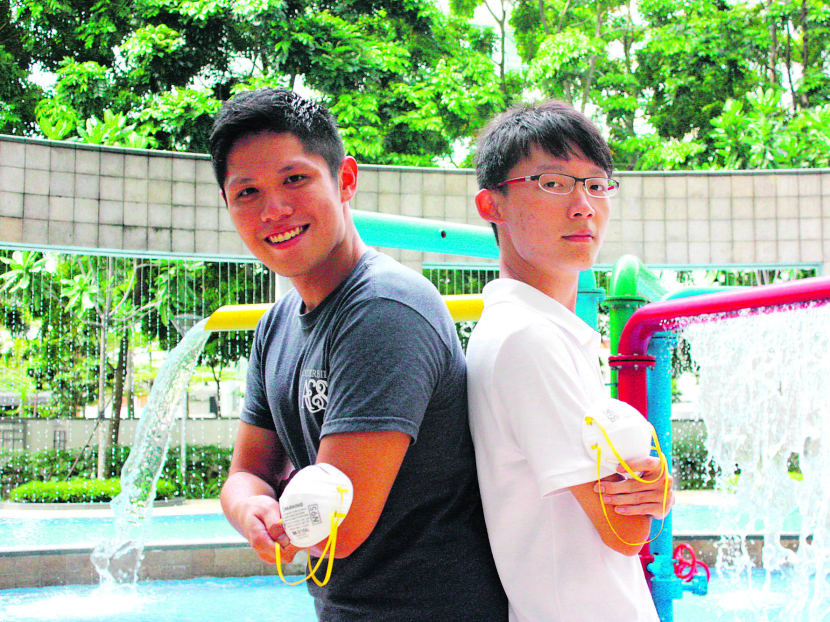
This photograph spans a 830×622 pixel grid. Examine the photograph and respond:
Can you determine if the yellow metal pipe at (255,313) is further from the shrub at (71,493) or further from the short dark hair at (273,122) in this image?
the shrub at (71,493)

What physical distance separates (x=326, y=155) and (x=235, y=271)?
12.7 m

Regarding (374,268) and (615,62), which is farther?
(615,62)

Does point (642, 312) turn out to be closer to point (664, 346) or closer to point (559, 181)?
point (664, 346)

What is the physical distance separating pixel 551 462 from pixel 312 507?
12.5 inches

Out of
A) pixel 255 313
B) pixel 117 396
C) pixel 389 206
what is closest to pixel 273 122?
pixel 255 313

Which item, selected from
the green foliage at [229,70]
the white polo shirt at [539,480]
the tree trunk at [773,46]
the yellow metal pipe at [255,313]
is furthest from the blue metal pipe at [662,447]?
the tree trunk at [773,46]

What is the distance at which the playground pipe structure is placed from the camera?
1.40m

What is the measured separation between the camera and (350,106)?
1318 cm

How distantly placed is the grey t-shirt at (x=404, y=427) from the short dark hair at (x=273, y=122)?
19 centimetres

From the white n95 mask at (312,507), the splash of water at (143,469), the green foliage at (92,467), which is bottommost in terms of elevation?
the green foliage at (92,467)

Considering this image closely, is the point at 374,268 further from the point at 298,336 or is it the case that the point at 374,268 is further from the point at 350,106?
the point at 350,106

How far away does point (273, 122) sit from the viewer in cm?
120

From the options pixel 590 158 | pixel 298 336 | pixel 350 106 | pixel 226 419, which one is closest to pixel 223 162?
pixel 298 336

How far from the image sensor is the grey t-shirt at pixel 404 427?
1020 millimetres
